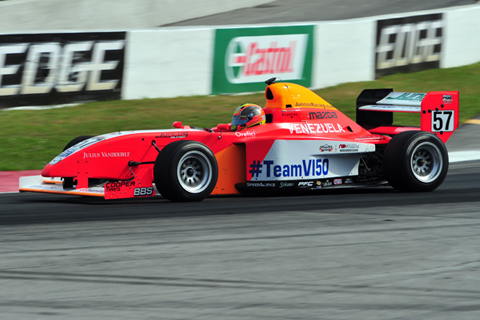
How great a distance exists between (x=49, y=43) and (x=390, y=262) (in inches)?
418

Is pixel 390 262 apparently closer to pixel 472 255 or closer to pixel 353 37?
pixel 472 255

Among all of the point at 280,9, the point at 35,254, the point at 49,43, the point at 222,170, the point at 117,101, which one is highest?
the point at 280,9

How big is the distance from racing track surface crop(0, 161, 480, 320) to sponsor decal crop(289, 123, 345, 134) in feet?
3.10

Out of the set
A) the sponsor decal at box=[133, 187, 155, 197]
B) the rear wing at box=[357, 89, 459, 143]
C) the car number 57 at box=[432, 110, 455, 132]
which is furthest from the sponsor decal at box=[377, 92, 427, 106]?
the sponsor decal at box=[133, 187, 155, 197]

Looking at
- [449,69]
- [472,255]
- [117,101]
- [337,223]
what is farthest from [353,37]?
[472,255]

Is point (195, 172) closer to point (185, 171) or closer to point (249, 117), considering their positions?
point (185, 171)

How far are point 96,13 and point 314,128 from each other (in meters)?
15.9

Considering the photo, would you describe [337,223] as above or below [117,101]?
below

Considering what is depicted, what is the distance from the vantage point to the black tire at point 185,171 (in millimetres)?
8133

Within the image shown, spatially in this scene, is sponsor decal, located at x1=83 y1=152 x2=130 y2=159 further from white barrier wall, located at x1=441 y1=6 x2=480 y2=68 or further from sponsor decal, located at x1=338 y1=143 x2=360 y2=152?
white barrier wall, located at x1=441 y1=6 x2=480 y2=68

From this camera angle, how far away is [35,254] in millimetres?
5945

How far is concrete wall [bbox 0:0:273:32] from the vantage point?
21984 millimetres

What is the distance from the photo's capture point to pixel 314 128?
9.51m

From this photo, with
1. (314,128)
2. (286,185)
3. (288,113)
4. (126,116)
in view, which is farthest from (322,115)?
(126,116)
